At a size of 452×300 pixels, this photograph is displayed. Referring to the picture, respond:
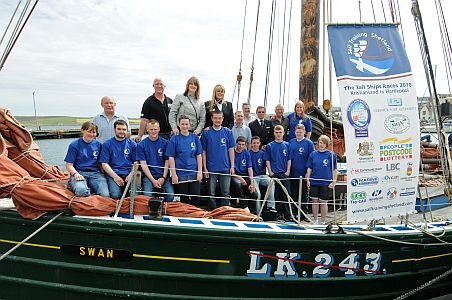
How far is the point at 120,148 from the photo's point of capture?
522 centimetres

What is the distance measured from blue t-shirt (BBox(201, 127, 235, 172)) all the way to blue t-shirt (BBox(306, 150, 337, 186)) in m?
1.23

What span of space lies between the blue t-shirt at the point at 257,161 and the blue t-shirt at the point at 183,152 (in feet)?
3.69

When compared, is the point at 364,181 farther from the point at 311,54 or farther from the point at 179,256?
the point at 311,54

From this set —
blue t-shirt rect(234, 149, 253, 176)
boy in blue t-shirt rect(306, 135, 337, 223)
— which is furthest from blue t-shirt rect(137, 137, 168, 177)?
boy in blue t-shirt rect(306, 135, 337, 223)

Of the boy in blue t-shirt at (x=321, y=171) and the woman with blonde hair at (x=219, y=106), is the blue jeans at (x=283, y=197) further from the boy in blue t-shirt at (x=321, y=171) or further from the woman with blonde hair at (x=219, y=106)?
the woman with blonde hair at (x=219, y=106)

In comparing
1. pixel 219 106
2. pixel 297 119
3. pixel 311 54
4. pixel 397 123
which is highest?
pixel 311 54

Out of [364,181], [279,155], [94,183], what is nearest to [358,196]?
[364,181]

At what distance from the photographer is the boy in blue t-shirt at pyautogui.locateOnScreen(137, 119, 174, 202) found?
5.28 metres

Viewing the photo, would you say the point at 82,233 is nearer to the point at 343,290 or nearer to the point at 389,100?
the point at 343,290

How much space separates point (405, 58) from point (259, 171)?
249 centimetres

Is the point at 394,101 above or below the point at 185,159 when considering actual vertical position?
above

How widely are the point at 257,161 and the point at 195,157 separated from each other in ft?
3.77

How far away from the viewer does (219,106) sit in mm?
6176

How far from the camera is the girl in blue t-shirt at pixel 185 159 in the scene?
5363 mm
